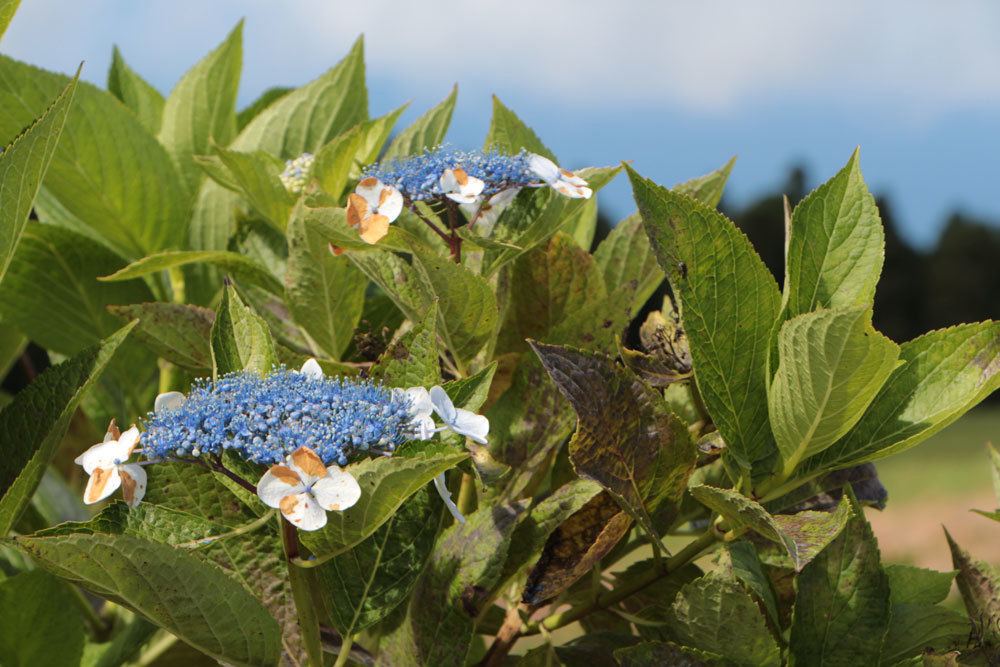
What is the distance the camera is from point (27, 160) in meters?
0.78

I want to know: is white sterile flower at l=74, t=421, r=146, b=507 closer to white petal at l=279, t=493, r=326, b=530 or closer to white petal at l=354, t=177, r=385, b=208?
white petal at l=279, t=493, r=326, b=530

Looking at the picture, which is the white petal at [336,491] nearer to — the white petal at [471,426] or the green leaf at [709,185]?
the white petal at [471,426]

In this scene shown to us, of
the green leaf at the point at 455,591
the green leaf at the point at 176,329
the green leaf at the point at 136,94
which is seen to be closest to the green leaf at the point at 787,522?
the green leaf at the point at 455,591

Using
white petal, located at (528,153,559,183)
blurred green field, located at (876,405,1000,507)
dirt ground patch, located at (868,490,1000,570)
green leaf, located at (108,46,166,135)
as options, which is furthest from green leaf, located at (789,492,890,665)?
blurred green field, located at (876,405,1000,507)

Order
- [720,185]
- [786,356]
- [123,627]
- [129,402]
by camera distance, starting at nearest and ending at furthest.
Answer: [786,356]
[720,185]
[123,627]
[129,402]

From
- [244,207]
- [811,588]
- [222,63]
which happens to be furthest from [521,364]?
[222,63]

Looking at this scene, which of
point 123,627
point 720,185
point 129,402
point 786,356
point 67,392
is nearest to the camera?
point 786,356

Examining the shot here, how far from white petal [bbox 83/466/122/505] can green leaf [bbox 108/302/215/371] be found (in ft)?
0.89

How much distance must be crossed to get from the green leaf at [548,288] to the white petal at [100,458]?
36cm

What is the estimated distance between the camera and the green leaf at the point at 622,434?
772 millimetres

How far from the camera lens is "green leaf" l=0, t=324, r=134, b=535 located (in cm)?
86

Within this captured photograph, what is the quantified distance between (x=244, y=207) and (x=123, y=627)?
0.51m

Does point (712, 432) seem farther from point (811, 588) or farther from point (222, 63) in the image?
point (222, 63)

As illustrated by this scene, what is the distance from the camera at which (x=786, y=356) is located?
77 cm
